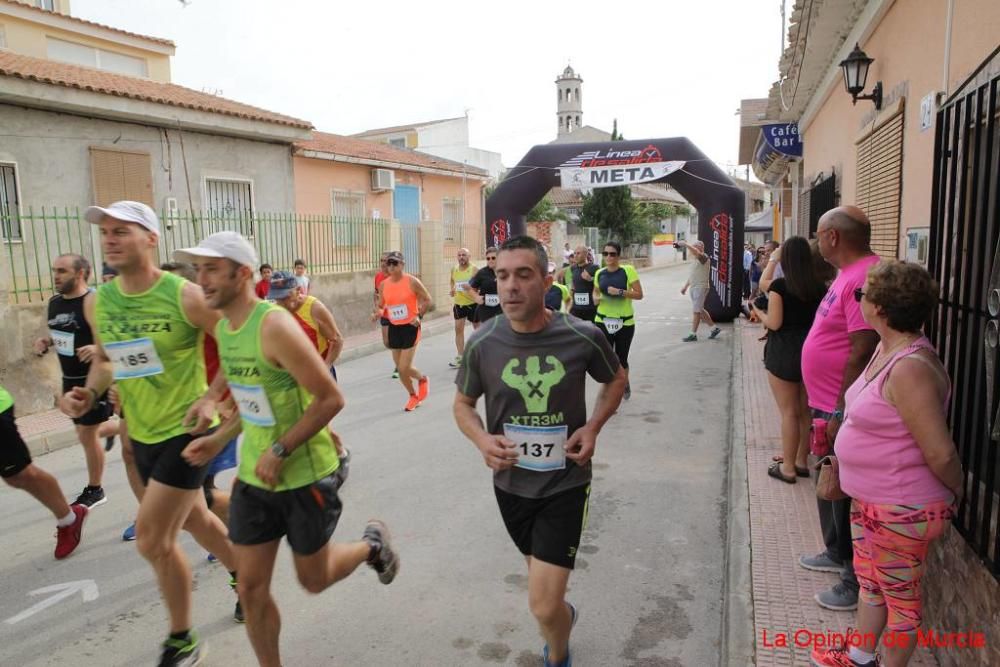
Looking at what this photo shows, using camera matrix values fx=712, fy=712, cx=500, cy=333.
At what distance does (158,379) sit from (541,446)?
1791 mm

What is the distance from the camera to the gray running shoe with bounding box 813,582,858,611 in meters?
3.46

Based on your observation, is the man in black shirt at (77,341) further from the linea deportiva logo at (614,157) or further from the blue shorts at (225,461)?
the linea deportiva logo at (614,157)

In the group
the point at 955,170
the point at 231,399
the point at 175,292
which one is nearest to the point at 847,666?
the point at 955,170

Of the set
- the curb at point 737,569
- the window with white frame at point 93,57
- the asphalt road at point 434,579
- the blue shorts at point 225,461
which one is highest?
the window with white frame at point 93,57

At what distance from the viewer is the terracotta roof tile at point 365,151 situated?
17.8m

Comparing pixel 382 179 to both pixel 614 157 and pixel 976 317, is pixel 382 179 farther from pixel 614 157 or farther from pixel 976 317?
pixel 976 317

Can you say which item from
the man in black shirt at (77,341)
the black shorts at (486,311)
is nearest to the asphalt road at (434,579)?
the man in black shirt at (77,341)

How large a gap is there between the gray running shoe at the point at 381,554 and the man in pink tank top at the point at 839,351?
2117mm

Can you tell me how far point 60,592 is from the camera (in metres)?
3.99

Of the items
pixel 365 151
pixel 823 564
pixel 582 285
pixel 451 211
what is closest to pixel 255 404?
pixel 823 564

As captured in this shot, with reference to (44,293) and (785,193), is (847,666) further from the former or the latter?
(785,193)

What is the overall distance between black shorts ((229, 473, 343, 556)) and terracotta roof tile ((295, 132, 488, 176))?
49.7ft

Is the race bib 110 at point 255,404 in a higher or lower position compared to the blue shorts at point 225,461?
higher

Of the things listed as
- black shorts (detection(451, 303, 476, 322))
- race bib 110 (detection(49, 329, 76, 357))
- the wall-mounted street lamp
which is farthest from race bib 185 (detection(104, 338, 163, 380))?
black shorts (detection(451, 303, 476, 322))
